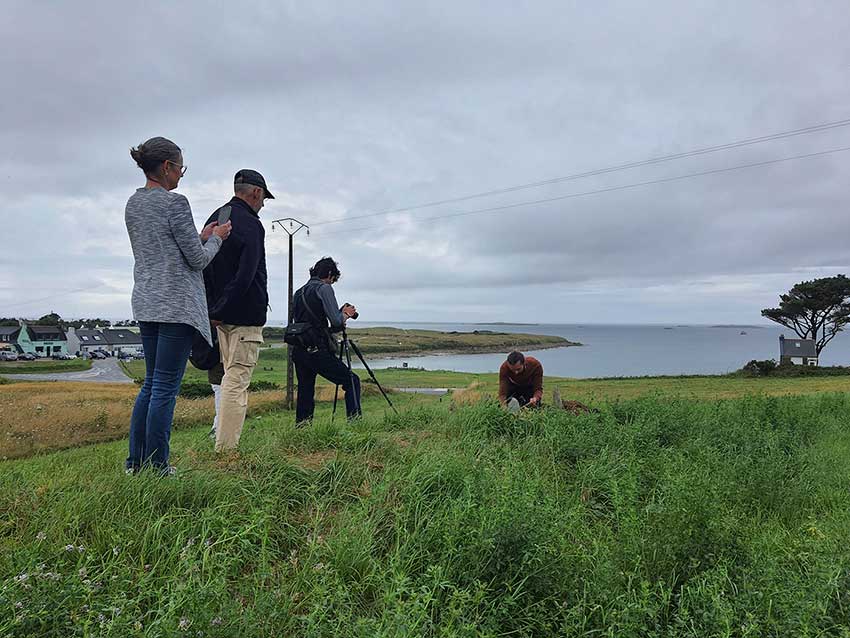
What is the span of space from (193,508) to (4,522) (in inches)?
34.5

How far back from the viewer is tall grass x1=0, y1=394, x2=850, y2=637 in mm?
2193

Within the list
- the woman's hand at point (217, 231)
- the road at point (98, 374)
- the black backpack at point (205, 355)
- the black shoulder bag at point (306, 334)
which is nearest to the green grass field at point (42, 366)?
the road at point (98, 374)

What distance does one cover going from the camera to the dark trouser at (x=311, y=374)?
224 inches

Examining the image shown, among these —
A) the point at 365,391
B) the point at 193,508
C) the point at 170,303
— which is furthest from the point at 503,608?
the point at 365,391

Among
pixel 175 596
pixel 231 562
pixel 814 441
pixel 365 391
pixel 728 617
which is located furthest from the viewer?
pixel 365 391

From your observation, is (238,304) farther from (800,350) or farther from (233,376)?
(800,350)

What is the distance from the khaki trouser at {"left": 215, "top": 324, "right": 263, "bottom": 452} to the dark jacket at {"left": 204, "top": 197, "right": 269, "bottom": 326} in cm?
10

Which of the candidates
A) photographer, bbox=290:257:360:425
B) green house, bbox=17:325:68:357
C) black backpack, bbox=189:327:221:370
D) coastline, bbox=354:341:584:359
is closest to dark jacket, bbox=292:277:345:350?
photographer, bbox=290:257:360:425

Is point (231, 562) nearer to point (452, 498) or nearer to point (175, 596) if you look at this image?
point (175, 596)

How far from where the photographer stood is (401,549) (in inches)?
112

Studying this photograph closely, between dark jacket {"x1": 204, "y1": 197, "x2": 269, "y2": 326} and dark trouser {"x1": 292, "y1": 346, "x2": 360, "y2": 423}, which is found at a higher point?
dark jacket {"x1": 204, "y1": 197, "x2": 269, "y2": 326}

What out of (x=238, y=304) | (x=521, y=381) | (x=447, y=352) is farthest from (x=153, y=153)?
(x=447, y=352)

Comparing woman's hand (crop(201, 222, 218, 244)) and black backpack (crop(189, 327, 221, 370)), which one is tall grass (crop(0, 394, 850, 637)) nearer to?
black backpack (crop(189, 327, 221, 370))

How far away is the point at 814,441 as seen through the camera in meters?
7.23
